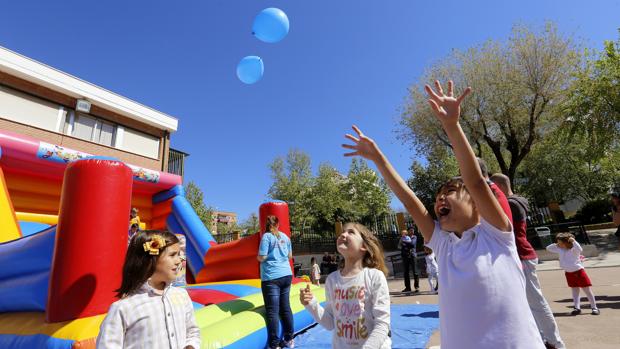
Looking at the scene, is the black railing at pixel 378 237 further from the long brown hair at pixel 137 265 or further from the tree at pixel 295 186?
the long brown hair at pixel 137 265

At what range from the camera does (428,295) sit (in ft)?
25.3

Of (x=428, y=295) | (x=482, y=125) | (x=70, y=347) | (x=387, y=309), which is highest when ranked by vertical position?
(x=482, y=125)

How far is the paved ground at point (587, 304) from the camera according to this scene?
356 centimetres

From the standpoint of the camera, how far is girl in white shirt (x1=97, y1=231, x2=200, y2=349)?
64.1 inches

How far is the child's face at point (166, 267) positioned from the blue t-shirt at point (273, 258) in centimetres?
203

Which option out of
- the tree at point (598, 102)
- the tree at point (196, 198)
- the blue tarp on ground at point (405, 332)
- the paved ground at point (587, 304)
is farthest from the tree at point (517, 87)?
the tree at point (196, 198)

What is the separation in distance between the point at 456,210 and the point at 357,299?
924 mm

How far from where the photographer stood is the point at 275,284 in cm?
385

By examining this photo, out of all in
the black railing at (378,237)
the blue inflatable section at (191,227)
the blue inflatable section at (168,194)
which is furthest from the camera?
the black railing at (378,237)

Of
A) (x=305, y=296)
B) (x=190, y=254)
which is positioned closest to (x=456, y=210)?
(x=305, y=296)

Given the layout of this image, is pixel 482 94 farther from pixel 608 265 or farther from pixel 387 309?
pixel 387 309

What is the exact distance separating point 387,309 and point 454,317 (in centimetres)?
64

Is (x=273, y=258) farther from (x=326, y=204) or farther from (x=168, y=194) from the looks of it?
(x=326, y=204)

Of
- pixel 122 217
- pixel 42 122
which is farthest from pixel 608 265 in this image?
pixel 42 122
